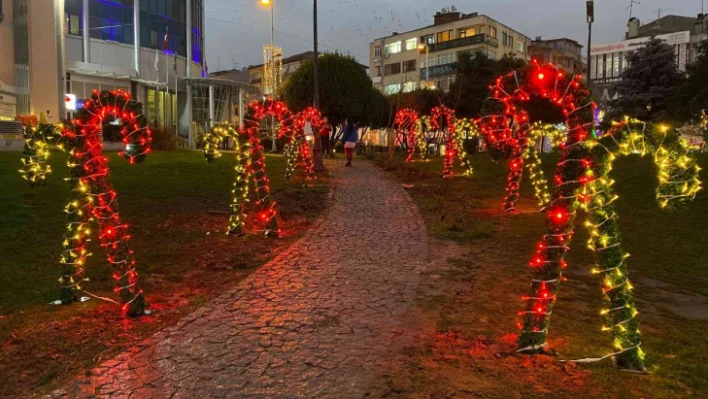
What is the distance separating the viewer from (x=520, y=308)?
5277mm

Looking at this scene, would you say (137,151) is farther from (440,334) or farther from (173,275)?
(440,334)

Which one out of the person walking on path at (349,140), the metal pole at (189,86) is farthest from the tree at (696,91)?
the metal pole at (189,86)

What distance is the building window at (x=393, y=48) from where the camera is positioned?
6844cm

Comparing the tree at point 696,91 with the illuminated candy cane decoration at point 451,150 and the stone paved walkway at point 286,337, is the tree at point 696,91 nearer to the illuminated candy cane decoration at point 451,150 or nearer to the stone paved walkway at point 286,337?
the illuminated candy cane decoration at point 451,150

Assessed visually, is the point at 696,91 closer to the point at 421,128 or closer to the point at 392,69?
the point at 421,128

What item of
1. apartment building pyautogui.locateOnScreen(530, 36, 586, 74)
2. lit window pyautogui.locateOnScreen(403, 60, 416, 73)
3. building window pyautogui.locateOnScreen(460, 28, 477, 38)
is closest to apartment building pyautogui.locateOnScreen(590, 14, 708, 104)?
apartment building pyautogui.locateOnScreen(530, 36, 586, 74)

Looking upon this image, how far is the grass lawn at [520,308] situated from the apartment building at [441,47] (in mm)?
48219

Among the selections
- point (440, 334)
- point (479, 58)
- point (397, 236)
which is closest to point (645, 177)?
point (397, 236)

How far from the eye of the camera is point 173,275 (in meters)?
6.48

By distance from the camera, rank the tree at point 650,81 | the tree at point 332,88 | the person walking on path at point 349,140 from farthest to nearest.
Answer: the tree at point 332,88
the tree at point 650,81
the person walking on path at point 349,140

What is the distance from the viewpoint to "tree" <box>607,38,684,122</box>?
31.5m

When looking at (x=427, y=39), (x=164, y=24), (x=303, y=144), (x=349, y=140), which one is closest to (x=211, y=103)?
(x=164, y=24)

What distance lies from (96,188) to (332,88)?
98.6 feet

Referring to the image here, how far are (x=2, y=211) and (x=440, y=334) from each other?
8776mm
